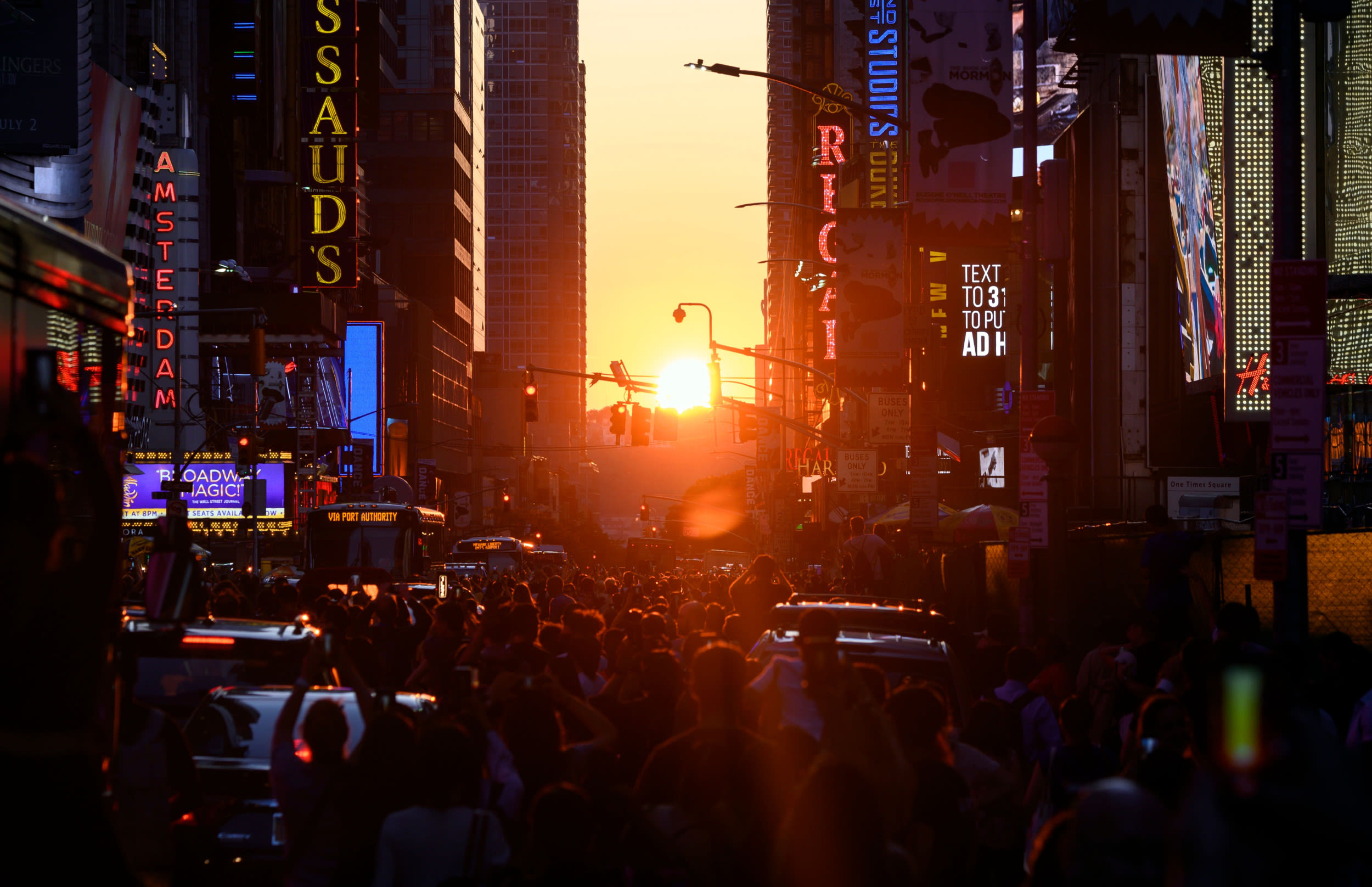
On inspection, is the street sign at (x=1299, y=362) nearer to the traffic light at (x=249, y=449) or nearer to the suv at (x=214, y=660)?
the suv at (x=214, y=660)

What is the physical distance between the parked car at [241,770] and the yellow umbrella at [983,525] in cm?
1851

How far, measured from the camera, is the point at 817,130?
2840 inches

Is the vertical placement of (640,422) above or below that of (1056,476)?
above

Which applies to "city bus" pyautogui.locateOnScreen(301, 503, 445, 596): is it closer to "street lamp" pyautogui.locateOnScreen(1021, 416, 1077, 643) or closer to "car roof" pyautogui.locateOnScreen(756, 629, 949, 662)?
"street lamp" pyautogui.locateOnScreen(1021, 416, 1077, 643)

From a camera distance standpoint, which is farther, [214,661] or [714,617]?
[714,617]

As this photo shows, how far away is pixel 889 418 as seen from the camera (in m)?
33.0

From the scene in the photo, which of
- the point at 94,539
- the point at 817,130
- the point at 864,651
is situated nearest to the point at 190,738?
the point at 94,539

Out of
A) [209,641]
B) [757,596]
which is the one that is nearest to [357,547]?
[757,596]

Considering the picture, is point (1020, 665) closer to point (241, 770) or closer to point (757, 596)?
point (757, 596)

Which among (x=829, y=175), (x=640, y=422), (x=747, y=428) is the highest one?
(x=829, y=175)

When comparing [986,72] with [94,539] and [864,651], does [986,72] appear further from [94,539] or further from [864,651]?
[94,539]

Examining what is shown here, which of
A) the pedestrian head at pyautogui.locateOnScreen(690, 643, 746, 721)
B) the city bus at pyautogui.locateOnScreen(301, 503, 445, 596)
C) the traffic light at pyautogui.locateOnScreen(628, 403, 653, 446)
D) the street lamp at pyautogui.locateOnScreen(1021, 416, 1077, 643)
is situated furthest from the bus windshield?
the pedestrian head at pyautogui.locateOnScreen(690, 643, 746, 721)

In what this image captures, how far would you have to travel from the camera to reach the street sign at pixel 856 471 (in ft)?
129

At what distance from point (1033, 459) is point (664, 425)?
38.6m
